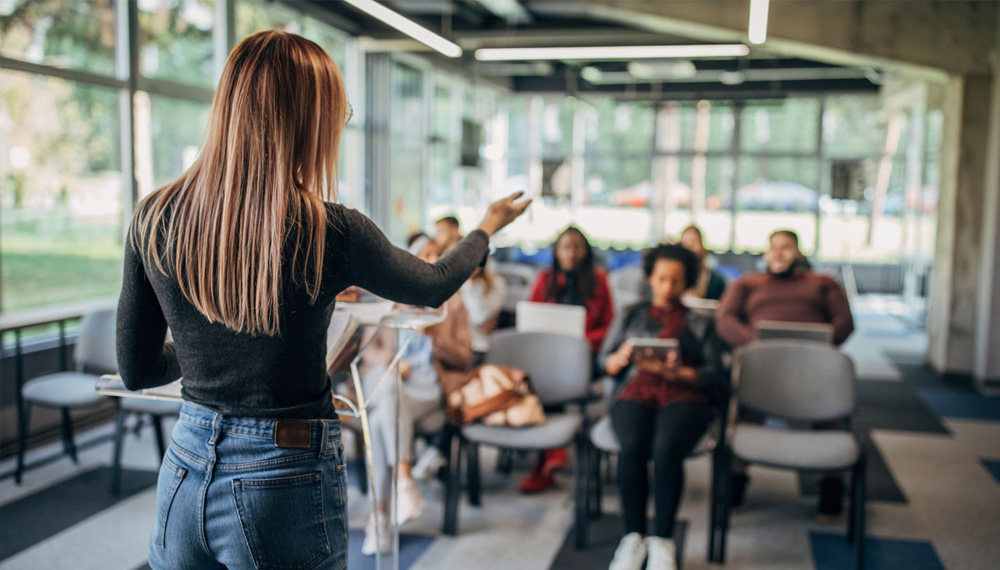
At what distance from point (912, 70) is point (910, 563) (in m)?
5.79

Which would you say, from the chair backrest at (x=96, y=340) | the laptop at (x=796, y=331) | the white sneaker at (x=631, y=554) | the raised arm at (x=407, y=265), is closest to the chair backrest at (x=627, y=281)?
the laptop at (x=796, y=331)

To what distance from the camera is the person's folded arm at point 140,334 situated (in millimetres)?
1380

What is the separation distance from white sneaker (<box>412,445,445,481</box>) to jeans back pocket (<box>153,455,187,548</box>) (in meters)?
3.15

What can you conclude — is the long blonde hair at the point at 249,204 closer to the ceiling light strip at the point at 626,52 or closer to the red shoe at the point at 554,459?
the red shoe at the point at 554,459

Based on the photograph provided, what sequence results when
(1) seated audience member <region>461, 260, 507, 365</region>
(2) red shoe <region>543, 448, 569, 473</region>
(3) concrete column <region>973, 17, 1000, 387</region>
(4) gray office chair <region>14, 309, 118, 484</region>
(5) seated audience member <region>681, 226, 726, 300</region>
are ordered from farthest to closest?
(3) concrete column <region>973, 17, 1000, 387</region>, (5) seated audience member <region>681, 226, 726, 300</region>, (1) seated audience member <region>461, 260, 507, 365</region>, (2) red shoe <region>543, 448, 569, 473</region>, (4) gray office chair <region>14, 309, 118, 484</region>

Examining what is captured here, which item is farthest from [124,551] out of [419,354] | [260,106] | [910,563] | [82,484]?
[910,563]

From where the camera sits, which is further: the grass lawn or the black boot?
the grass lawn

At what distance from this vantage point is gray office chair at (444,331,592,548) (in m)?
3.84

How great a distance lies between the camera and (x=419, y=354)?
4.14 metres

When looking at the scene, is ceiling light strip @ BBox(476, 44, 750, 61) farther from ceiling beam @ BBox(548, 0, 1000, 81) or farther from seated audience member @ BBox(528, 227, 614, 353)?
seated audience member @ BBox(528, 227, 614, 353)

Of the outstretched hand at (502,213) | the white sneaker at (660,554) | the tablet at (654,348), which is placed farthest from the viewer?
the tablet at (654,348)

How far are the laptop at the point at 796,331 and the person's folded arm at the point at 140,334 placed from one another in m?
3.80

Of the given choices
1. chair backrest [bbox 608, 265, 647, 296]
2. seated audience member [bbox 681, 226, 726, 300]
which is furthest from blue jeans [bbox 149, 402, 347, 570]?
chair backrest [bbox 608, 265, 647, 296]

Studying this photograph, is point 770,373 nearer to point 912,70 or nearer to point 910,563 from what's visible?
point 910,563
